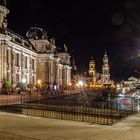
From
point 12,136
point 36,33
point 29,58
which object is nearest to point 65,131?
point 12,136

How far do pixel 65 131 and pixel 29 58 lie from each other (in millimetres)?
79649

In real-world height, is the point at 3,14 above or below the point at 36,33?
below

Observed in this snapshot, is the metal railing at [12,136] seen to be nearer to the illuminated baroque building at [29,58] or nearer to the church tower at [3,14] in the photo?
the illuminated baroque building at [29,58]

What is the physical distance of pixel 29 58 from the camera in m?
94.2

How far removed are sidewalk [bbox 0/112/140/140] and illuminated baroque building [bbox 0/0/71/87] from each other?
4845 cm

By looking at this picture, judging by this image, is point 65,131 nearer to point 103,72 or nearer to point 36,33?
point 36,33

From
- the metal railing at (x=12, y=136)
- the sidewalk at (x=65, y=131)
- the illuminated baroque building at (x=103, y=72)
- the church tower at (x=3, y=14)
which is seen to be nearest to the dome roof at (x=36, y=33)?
the church tower at (x=3, y=14)

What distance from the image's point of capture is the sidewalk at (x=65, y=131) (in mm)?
14164

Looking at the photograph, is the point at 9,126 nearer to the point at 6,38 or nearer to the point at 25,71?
the point at 6,38

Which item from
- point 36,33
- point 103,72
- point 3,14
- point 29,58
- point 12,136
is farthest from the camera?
point 103,72

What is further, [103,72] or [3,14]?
[103,72]

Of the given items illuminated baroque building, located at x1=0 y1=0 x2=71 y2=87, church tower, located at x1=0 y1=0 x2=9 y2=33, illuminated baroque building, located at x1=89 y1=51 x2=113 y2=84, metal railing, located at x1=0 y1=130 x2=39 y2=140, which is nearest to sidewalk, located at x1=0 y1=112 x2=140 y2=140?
metal railing, located at x1=0 y1=130 x2=39 y2=140

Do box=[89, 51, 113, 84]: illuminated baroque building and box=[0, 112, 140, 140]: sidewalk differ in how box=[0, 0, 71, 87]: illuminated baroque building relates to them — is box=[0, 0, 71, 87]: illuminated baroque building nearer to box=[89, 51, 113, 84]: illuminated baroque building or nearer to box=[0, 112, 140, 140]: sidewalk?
box=[89, 51, 113, 84]: illuminated baroque building

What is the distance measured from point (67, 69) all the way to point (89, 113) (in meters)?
107
